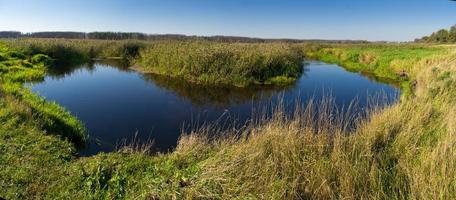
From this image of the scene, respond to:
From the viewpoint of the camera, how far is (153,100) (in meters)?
12.8

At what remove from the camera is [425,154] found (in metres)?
4.62

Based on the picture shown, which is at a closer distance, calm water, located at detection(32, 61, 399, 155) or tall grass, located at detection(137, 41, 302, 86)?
calm water, located at detection(32, 61, 399, 155)

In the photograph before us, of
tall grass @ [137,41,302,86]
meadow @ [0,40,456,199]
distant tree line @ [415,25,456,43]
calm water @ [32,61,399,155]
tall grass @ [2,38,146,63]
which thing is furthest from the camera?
distant tree line @ [415,25,456,43]

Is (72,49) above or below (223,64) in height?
above

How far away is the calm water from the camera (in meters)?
8.54

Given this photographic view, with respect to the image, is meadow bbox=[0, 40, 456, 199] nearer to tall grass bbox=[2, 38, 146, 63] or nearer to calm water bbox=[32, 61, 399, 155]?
calm water bbox=[32, 61, 399, 155]

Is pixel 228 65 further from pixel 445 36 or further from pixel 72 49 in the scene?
pixel 445 36

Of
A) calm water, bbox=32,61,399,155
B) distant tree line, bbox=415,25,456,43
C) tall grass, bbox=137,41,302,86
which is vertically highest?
distant tree line, bbox=415,25,456,43

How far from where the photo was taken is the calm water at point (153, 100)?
28.0 feet

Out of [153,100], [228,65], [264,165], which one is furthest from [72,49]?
[264,165]

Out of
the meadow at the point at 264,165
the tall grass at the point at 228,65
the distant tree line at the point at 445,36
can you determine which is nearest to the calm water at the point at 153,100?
the tall grass at the point at 228,65

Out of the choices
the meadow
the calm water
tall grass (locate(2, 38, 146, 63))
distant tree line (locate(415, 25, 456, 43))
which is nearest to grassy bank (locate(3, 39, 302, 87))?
the calm water

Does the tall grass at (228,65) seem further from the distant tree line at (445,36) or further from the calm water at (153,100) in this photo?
the distant tree line at (445,36)

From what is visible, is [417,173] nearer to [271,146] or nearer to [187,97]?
[271,146]
